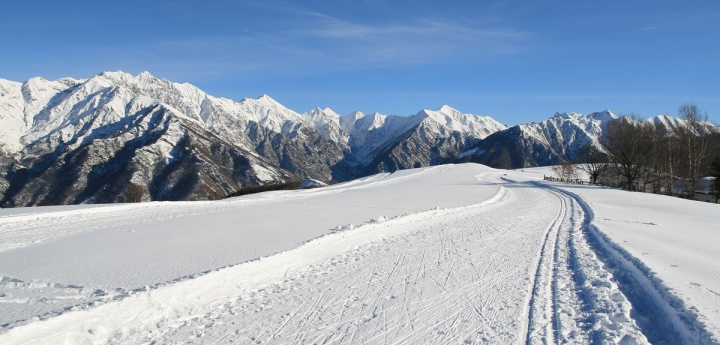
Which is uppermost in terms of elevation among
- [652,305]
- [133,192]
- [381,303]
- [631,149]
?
[631,149]

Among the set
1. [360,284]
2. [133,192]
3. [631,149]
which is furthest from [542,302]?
[133,192]

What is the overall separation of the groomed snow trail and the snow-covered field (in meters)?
0.03

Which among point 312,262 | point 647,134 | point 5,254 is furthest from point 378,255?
point 647,134

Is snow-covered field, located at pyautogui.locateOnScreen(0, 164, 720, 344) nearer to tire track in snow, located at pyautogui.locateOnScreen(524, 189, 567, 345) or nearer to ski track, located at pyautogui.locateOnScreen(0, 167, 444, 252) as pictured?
tire track in snow, located at pyautogui.locateOnScreen(524, 189, 567, 345)

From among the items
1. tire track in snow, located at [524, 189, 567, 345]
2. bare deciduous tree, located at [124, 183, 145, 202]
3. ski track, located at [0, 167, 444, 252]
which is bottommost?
bare deciduous tree, located at [124, 183, 145, 202]

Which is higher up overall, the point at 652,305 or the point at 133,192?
the point at 652,305

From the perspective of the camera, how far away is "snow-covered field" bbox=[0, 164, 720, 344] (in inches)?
207

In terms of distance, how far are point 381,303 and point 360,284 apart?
108cm

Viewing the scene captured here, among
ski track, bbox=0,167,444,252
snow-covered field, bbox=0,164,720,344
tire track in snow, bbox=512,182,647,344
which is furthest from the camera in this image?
ski track, bbox=0,167,444,252

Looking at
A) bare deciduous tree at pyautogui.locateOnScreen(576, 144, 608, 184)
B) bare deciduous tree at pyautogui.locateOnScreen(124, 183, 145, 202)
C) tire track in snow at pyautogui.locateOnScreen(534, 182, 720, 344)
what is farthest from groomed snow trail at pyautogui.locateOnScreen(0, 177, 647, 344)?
bare deciduous tree at pyautogui.locateOnScreen(124, 183, 145, 202)

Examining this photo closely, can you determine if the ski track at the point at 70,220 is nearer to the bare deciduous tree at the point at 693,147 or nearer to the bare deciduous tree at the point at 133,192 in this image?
the bare deciduous tree at the point at 693,147

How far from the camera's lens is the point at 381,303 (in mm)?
6352

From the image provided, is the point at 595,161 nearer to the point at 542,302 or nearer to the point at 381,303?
the point at 542,302

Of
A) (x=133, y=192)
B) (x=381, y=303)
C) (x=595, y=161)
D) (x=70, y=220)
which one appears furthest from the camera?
(x=133, y=192)
